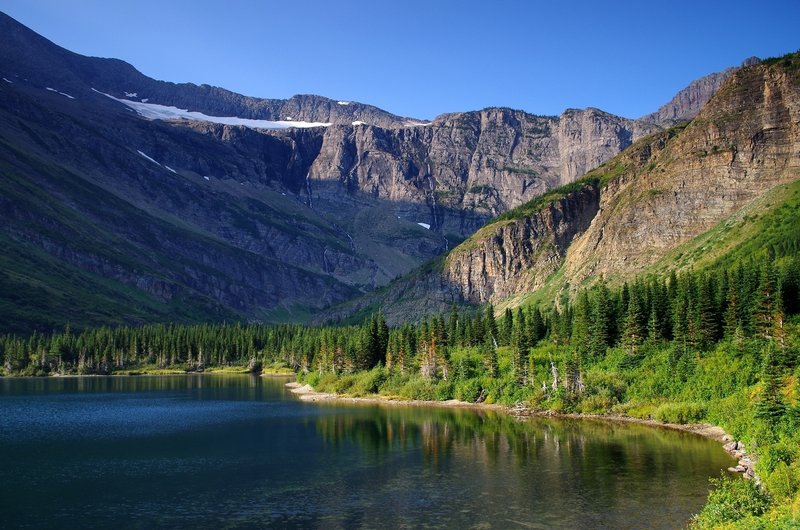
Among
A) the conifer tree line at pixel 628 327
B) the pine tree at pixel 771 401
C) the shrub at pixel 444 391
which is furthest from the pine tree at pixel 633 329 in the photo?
the pine tree at pixel 771 401

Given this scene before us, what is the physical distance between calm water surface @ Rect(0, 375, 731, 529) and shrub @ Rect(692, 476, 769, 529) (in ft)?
12.2

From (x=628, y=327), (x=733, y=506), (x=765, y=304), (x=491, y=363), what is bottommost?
(x=733, y=506)

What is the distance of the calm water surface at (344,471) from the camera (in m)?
47.2

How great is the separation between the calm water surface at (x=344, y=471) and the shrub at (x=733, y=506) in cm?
370

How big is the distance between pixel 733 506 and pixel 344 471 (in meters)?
34.7

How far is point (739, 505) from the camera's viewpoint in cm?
3978

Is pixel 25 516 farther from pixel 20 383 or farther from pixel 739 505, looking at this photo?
pixel 20 383

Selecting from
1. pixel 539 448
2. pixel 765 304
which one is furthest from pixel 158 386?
pixel 765 304

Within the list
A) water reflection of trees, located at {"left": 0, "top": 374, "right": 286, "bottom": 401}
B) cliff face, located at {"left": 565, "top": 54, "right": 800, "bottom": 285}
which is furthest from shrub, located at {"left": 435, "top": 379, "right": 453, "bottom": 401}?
cliff face, located at {"left": 565, "top": 54, "right": 800, "bottom": 285}

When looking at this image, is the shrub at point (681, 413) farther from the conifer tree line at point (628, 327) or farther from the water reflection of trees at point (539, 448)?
the conifer tree line at point (628, 327)

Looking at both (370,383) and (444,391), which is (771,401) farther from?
(370,383)

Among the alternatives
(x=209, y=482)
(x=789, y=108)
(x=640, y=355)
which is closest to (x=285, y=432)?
(x=209, y=482)

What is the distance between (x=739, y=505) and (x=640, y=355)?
62.7 metres

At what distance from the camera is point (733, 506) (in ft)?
129
